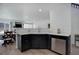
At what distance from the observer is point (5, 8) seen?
6.04 feet

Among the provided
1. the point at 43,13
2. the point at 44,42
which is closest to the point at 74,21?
the point at 43,13

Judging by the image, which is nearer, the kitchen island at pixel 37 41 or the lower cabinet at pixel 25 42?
the kitchen island at pixel 37 41

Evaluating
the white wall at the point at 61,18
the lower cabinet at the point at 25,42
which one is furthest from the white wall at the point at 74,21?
the lower cabinet at the point at 25,42

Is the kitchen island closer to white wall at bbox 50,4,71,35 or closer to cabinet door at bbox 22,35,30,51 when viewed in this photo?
cabinet door at bbox 22,35,30,51

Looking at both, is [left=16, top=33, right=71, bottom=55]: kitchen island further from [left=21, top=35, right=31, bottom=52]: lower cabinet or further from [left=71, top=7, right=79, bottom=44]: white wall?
[left=71, top=7, right=79, bottom=44]: white wall

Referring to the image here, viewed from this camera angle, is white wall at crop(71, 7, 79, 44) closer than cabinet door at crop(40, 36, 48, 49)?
Yes

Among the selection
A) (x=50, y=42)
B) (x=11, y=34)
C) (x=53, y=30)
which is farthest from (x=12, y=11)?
(x=50, y=42)

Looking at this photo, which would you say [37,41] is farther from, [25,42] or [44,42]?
[25,42]

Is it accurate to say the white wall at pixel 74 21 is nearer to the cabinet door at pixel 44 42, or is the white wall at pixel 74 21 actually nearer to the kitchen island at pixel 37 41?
the kitchen island at pixel 37 41

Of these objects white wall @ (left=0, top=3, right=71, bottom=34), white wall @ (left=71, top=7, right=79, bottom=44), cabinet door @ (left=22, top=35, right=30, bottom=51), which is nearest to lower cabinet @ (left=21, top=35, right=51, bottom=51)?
cabinet door @ (left=22, top=35, right=30, bottom=51)

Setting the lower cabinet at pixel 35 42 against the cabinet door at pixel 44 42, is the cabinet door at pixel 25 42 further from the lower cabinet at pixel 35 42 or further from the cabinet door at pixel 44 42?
the cabinet door at pixel 44 42

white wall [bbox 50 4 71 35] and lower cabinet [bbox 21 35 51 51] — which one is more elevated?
white wall [bbox 50 4 71 35]

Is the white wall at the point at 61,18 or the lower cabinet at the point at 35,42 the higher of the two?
the white wall at the point at 61,18

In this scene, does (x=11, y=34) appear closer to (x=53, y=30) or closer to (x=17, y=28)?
(x=17, y=28)
